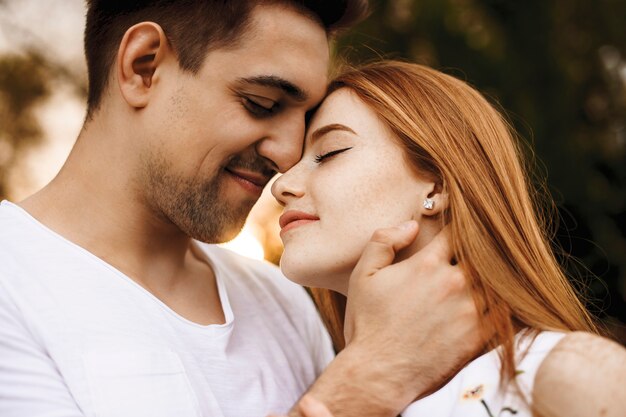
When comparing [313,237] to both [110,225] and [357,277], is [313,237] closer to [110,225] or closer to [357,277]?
[357,277]

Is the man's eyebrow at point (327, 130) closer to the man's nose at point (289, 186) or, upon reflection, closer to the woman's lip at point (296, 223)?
the man's nose at point (289, 186)

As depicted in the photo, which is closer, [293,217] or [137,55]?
[293,217]

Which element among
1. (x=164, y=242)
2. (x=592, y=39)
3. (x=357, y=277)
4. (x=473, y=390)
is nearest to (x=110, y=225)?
(x=164, y=242)

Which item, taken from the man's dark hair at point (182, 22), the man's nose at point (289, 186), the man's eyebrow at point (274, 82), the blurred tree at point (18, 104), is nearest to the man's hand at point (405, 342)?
the man's nose at point (289, 186)

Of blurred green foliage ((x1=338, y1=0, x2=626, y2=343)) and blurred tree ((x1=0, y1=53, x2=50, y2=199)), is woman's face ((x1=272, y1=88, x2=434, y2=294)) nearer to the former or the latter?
blurred green foliage ((x1=338, y1=0, x2=626, y2=343))

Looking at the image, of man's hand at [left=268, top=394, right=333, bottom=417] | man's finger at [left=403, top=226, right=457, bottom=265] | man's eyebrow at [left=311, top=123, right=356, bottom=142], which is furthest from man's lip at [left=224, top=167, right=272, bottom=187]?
man's hand at [left=268, top=394, right=333, bottom=417]

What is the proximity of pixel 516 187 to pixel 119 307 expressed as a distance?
48.8 inches

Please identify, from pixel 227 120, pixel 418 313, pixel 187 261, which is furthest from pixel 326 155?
pixel 187 261

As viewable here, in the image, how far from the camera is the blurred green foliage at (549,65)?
4777 millimetres

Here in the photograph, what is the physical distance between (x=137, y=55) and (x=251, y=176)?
1.81 feet

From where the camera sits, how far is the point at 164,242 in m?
2.39

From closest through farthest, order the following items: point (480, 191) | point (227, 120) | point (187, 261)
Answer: point (480, 191) < point (227, 120) < point (187, 261)

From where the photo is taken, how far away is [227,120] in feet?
7.30

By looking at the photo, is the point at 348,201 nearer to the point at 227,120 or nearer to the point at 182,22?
the point at 227,120
